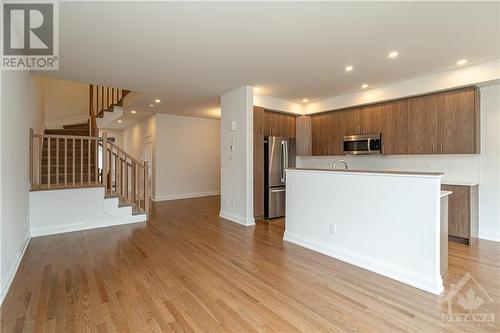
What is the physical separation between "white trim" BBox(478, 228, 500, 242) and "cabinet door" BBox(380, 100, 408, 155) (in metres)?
1.66

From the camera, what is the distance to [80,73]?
3.97 metres

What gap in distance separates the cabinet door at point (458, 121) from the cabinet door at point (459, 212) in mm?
646

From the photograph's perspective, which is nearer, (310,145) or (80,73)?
(80,73)

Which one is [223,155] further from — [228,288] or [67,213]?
[228,288]

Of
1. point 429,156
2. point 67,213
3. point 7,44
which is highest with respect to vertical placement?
point 7,44

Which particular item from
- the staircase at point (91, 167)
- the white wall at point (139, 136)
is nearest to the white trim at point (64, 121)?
the staircase at point (91, 167)

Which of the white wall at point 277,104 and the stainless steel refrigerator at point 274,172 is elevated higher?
the white wall at point 277,104

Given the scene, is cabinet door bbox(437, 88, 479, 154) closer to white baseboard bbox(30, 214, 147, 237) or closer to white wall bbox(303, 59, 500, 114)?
white wall bbox(303, 59, 500, 114)

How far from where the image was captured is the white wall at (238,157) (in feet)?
15.7

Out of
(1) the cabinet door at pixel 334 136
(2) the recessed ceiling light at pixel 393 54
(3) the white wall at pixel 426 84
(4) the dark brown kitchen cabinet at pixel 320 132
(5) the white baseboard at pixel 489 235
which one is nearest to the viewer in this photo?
(2) the recessed ceiling light at pixel 393 54

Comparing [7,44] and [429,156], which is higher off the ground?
[7,44]

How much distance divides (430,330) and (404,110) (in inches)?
151

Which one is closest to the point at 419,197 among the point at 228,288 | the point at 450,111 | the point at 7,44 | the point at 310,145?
the point at 228,288

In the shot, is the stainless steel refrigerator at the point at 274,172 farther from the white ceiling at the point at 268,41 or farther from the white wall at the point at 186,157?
the white wall at the point at 186,157
